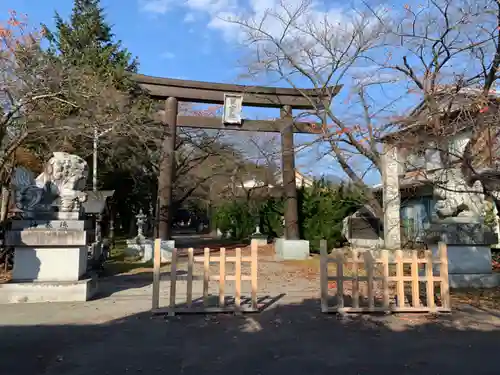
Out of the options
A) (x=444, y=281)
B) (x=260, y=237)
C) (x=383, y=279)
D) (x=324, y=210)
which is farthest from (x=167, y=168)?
(x=444, y=281)

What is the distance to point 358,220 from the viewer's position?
21.1m

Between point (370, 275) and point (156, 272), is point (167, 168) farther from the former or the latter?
point (370, 275)

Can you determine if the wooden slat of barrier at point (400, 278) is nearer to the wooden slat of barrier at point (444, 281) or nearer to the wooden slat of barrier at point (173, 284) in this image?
the wooden slat of barrier at point (444, 281)

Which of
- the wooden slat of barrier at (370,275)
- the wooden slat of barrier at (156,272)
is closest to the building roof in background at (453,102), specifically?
the wooden slat of barrier at (370,275)

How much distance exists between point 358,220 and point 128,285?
14.1m

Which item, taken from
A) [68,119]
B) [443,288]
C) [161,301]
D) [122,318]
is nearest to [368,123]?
[443,288]

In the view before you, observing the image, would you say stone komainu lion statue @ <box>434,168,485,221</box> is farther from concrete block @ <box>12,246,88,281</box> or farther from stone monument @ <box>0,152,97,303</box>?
concrete block @ <box>12,246,88,281</box>

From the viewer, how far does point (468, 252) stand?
9227 mm

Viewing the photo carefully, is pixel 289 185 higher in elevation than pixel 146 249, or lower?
higher

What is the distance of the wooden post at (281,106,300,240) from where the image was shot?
17.7 meters

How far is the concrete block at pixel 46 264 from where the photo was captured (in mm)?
7371

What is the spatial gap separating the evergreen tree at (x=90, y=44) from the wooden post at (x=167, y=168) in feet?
8.62

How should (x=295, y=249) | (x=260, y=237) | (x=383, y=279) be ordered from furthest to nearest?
(x=260, y=237) → (x=295, y=249) → (x=383, y=279)

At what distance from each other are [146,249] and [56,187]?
30.4ft
